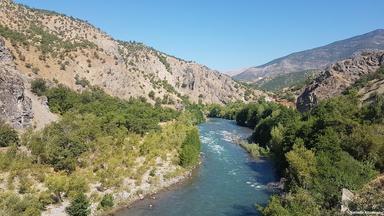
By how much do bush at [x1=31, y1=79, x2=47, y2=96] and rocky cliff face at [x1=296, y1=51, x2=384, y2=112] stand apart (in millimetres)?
69784

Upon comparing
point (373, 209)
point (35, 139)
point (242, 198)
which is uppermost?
point (35, 139)

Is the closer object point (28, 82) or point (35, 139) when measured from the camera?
point (35, 139)

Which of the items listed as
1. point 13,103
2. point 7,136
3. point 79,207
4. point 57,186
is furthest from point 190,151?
point 13,103

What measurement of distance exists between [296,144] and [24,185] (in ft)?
124

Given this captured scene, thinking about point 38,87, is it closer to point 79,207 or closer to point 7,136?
point 7,136

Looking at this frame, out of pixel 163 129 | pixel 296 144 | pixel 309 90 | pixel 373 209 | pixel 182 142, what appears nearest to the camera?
pixel 373 209

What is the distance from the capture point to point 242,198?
5606cm

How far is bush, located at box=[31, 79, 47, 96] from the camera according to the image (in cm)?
9456

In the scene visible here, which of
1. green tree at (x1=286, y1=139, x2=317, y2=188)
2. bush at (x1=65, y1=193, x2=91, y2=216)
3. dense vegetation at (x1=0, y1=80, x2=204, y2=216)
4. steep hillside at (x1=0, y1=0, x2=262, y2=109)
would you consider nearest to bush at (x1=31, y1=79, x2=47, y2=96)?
dense vegetation at (x1=0, y1=80, x2=204, y2=216)

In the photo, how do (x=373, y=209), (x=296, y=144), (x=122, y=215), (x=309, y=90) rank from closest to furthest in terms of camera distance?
(x=373, y=209) < (x=122, y=215) < (x=296, y=144) < (x=309, y=90)

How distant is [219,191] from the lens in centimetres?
5928

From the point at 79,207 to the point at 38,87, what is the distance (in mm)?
57069

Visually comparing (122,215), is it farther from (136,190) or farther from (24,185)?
(24,185)

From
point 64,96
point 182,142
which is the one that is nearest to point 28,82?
point 64,96
